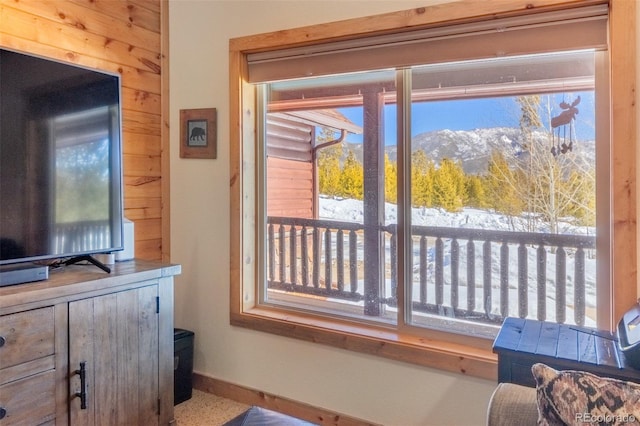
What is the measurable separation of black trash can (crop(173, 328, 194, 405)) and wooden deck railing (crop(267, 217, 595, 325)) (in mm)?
638

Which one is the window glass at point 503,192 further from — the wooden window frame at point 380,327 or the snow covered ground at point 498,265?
the wooden window frame at point 380,327

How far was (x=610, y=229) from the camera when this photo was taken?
1868 millimetres

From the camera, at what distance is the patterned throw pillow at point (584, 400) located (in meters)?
0.93

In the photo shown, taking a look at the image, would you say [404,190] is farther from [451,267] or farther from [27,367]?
[27,367]

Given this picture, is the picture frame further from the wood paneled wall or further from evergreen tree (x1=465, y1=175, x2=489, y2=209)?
evergreen tree (x1=465, y1=175, x2=489, y2=209)

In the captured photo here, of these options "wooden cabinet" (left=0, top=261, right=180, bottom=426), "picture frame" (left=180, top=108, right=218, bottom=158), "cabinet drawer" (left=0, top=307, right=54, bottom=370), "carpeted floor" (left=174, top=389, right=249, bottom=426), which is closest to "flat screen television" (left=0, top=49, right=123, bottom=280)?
"wooden cabinet" (left=0, top=261, right=180, bottom=426)

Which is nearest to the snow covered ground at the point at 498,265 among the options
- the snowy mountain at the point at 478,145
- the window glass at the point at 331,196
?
the window glass at the point at 331,196

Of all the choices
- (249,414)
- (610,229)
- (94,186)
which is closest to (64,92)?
(94,186)

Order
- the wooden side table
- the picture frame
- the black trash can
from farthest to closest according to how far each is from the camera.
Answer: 1. the picture frame
2. the black trash can
3. the wooden side table

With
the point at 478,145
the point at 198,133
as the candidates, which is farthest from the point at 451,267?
the point at 198,133

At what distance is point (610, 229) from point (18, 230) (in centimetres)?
243

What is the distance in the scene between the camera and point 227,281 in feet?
9.02

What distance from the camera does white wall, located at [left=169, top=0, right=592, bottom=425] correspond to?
223 centimetres

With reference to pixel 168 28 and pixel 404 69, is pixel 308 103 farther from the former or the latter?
pixel 168 28
